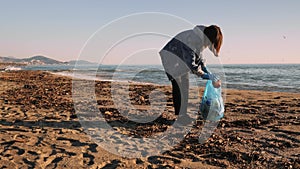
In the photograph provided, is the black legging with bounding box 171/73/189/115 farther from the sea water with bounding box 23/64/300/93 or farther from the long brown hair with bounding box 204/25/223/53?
the sea water with bounding box 23/64/300/93

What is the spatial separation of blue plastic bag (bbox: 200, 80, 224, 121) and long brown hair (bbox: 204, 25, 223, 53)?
823mm

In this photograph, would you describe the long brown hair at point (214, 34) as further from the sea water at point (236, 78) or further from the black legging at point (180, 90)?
the sea water at point (236, 78)

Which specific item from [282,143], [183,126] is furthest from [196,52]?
[282,143]

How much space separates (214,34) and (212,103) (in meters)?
1.34

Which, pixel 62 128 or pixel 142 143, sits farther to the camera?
pixel 62 128

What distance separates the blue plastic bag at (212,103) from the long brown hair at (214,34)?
82 centimetres

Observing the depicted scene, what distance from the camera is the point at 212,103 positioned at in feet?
16.5

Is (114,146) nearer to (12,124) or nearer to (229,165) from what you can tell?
(229,165)

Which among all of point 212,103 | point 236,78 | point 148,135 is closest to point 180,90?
point 212,103

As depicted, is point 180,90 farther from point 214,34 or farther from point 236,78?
point 236,78

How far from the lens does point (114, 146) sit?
12.8 feet

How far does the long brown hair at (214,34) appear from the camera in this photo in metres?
4.64

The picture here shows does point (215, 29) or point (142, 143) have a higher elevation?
point (215, 29)

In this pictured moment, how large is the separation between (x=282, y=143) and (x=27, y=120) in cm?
474
